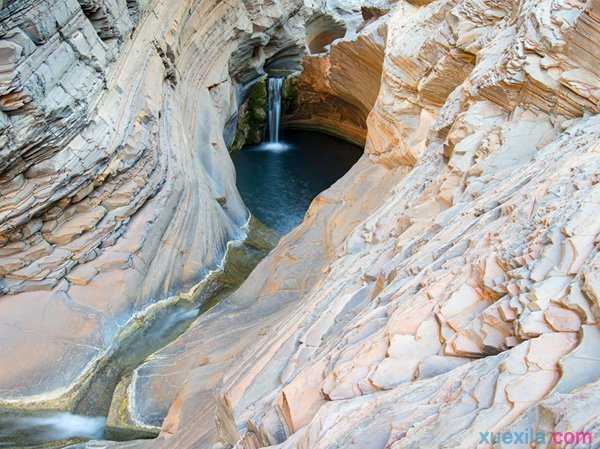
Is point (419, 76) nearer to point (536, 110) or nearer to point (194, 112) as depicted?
point (536, 110)

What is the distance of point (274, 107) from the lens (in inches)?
883

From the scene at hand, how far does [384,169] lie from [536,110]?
5.96 meters

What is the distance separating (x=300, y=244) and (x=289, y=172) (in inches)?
326

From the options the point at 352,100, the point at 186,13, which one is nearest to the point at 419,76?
the point at 186,13

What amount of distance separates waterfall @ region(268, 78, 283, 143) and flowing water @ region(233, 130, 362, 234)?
0.48m

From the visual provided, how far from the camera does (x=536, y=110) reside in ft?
23.0

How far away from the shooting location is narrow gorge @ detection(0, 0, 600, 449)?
11.0 ft

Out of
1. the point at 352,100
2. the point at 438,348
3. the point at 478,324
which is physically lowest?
the point at 352,100

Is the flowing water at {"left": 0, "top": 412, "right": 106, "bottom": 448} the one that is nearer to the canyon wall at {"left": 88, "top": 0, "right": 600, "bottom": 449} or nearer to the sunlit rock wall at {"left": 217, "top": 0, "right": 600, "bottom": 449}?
the canyon wall at {"left": 88, "top": 0, "right": 600, "bottom": 449}

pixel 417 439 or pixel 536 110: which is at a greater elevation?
pixel 536 110

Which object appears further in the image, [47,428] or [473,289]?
[47,428]

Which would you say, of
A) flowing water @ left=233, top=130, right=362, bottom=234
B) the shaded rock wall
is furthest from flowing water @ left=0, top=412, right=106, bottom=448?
the shaded rock wall

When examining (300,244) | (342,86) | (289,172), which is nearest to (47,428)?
(300,244)

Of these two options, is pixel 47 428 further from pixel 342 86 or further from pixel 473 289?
pixel 342 86
